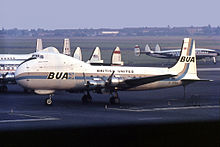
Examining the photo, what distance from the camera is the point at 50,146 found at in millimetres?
18016

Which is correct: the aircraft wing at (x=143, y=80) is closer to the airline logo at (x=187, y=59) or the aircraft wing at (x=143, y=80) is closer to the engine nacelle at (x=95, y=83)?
the engine nacelle at (x=95, y=83)

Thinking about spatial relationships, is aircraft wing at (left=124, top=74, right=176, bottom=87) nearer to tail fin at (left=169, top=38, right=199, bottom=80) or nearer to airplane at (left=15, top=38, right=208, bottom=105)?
airplane at (left=15, top=38, right=208, bottom=105)

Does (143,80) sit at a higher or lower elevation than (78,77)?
lower

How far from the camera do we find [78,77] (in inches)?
1508

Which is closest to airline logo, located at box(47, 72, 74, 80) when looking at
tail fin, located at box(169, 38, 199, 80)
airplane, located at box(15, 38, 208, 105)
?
airplane, located at box(15, 38, 208, 105)

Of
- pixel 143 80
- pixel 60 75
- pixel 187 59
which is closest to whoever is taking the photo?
pixel 60 75

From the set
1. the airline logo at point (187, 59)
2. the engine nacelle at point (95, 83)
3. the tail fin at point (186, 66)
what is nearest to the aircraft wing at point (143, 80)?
the engine nacelle at point (95, 83)

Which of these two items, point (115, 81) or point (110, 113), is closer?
point (110, 113)

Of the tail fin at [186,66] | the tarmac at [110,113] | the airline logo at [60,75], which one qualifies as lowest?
the tarmac at [110,113]

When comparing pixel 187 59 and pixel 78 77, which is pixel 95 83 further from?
pixel 187 59

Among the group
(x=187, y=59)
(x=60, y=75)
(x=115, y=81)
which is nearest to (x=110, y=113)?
(x=115, y=81)

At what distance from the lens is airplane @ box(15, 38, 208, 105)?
3762cm

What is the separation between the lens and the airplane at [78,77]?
1481 inches

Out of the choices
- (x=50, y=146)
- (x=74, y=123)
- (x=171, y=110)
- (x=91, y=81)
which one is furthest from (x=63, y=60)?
(x=50, y=146)
